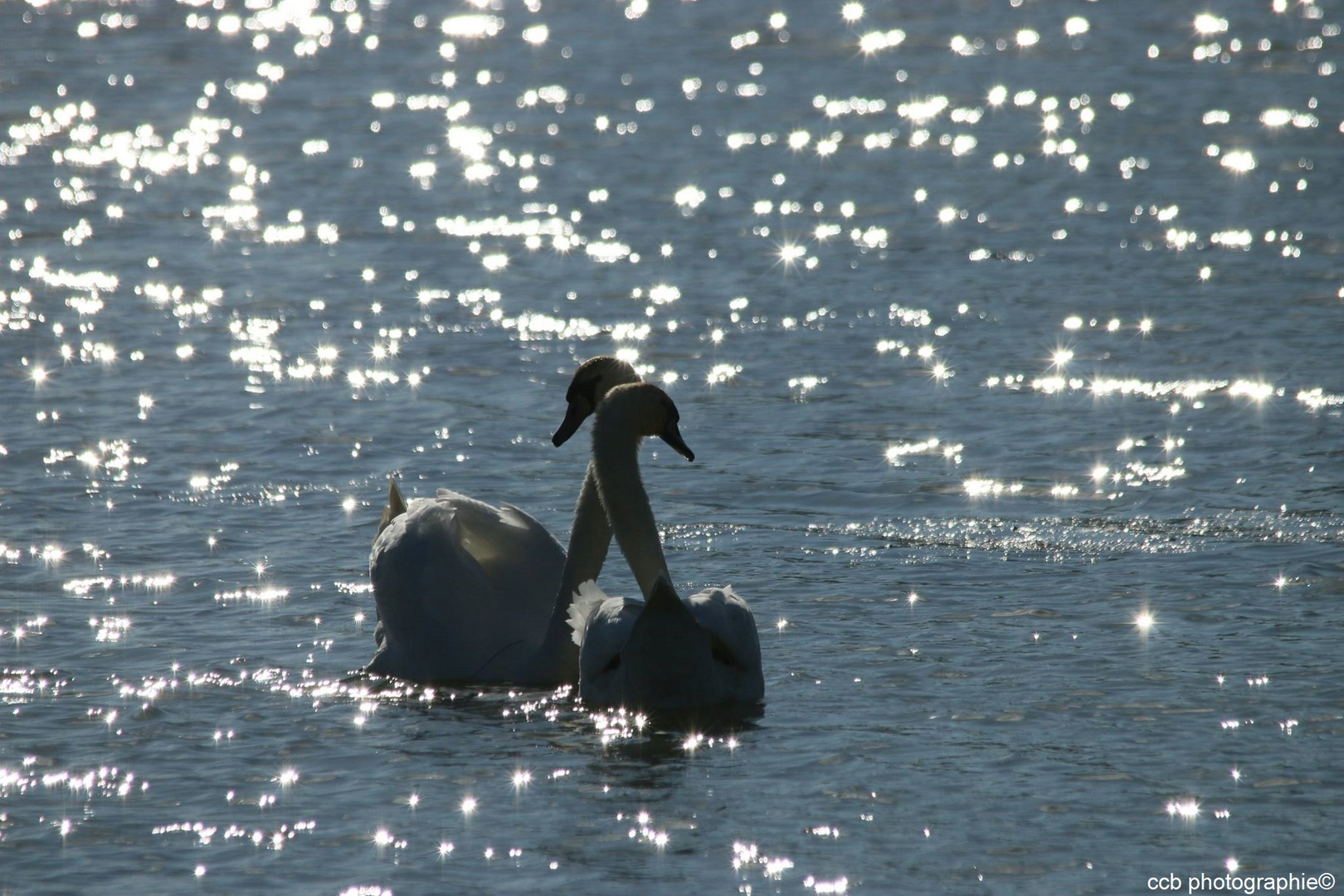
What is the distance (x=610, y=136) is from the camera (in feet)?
82.9

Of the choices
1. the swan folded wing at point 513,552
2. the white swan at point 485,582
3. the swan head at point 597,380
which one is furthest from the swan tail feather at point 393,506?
the swan head at point 597,380

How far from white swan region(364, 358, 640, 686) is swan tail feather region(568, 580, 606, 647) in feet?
0.37

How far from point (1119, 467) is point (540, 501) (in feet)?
11.0

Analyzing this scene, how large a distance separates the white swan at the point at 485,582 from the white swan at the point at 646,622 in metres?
0.22

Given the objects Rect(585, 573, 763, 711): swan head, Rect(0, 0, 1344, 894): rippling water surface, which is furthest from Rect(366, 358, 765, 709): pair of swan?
Rect(0, 0, 1344, 894): rippling water surface

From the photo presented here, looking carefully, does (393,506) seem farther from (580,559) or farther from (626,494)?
(626,494)

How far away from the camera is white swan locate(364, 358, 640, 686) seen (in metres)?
8.77

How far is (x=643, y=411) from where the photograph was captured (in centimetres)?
870

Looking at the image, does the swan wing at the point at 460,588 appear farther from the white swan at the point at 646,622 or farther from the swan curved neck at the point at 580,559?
the white swan at the point at 646,622

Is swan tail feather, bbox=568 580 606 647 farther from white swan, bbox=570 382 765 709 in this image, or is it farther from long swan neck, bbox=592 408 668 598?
long swan neck, bbox=592 408 668 598

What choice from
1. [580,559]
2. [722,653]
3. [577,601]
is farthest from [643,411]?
[722,653]

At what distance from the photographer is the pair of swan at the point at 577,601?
26.8ft

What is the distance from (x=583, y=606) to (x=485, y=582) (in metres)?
0.59

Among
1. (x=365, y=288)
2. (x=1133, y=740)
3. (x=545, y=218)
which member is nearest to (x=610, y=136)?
(x=545, y=218)
